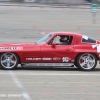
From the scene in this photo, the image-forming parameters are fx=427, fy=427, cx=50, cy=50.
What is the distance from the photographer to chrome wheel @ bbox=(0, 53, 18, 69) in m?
13.6

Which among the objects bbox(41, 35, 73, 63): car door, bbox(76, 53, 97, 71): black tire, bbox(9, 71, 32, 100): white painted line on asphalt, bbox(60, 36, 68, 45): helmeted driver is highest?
bbox(60, 36, 68, 45): helmeted driver

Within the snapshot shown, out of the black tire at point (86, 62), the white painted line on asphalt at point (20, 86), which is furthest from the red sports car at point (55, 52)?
the white painted line on asphalt at point (20, 86)

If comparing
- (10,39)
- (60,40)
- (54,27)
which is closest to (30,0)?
(54,27)

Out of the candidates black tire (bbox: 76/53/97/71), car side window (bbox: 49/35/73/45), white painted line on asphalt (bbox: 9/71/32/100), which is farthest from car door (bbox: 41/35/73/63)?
white painted line on asphalt (bbox: 9/71/32/100)

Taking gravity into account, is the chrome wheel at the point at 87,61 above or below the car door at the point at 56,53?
below

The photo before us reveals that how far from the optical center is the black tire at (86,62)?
13.9 m

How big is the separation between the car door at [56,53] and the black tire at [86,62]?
0.96 ft

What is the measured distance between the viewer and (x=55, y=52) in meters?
13.7

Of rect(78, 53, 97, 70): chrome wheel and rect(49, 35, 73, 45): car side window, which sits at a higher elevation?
rect(49, 35, 73, 45): car side window

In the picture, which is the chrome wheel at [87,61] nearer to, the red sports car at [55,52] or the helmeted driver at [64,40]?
the red sports car at [55,52]

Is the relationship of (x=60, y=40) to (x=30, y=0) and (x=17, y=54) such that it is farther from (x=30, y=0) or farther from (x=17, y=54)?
(x=30, y=0)

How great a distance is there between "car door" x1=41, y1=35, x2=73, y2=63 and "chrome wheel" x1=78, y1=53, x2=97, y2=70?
1.07 ft

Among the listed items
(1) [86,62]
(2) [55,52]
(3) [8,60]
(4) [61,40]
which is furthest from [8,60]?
(1) [86,62]

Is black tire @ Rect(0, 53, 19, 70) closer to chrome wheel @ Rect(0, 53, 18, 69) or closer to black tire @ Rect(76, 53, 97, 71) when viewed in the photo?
chrome wheel @ Rect(0, 53, 18, 69)
